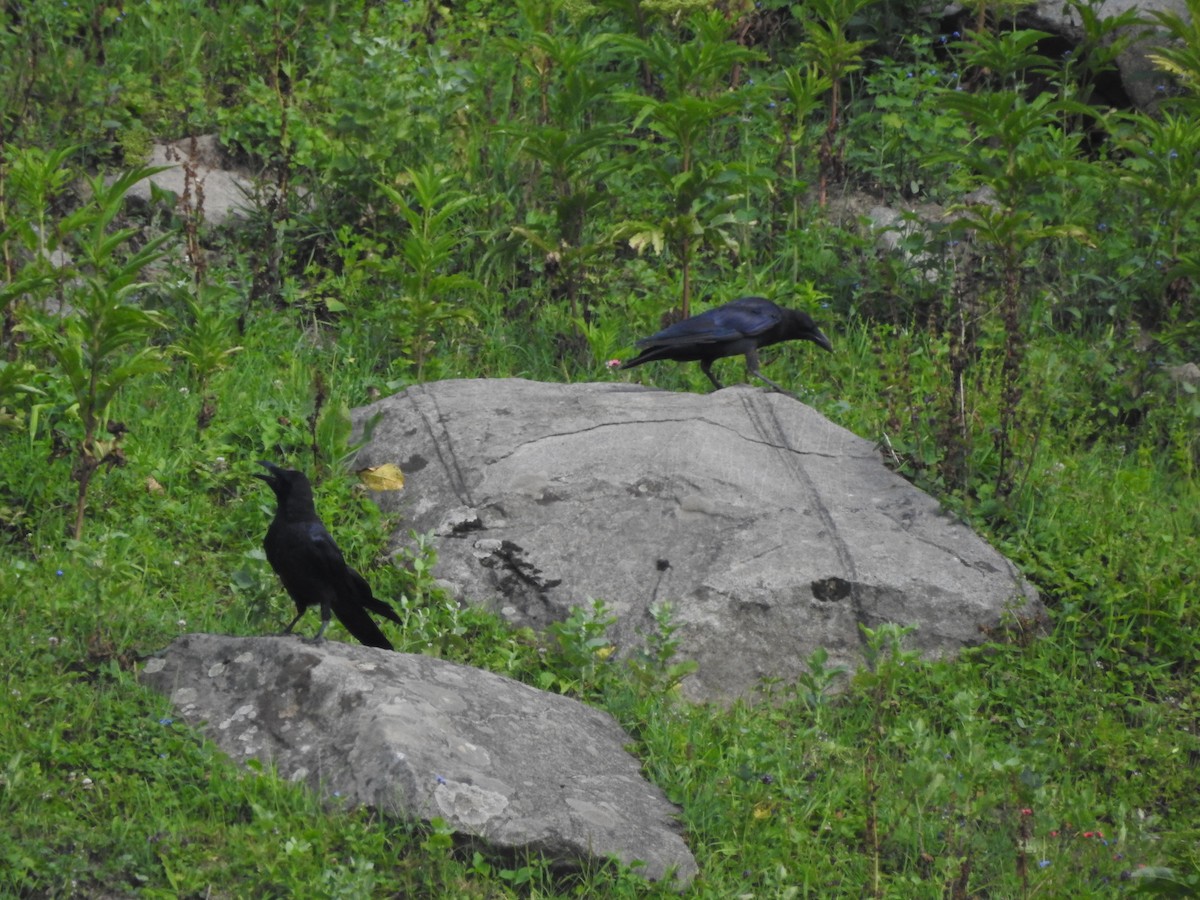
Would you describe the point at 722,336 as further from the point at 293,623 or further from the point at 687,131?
the point at 293,623

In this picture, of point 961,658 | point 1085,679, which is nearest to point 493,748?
point 961,658

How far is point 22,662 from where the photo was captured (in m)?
5.09

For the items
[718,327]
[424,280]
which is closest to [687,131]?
[718,327]

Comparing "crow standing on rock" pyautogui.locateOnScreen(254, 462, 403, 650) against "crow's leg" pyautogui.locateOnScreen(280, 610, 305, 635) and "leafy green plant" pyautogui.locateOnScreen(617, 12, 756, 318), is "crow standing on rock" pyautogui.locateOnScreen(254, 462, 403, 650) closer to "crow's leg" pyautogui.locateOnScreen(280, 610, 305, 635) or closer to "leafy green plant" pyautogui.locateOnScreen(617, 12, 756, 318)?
"crow's leg" pyautogui.locateOnScreen(280, 610, 305, 635)

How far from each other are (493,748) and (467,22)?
290 inches

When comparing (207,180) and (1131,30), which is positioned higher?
(1131,30)

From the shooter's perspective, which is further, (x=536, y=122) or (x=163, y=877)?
(x=536, y=122)

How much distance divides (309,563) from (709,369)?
3.16 metres

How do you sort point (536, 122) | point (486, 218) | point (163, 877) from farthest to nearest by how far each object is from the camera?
1. point (536, 122)
2. point (486, 218)
3. point (163, 877)

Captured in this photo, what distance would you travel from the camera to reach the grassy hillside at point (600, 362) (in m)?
4.74

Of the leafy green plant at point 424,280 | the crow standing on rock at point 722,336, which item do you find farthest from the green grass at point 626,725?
the crow standing on rock at point 722,336

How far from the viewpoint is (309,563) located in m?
5.20

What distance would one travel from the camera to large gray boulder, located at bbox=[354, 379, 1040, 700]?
5.98 metres

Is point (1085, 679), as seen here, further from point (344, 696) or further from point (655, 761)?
point (344, 696)
